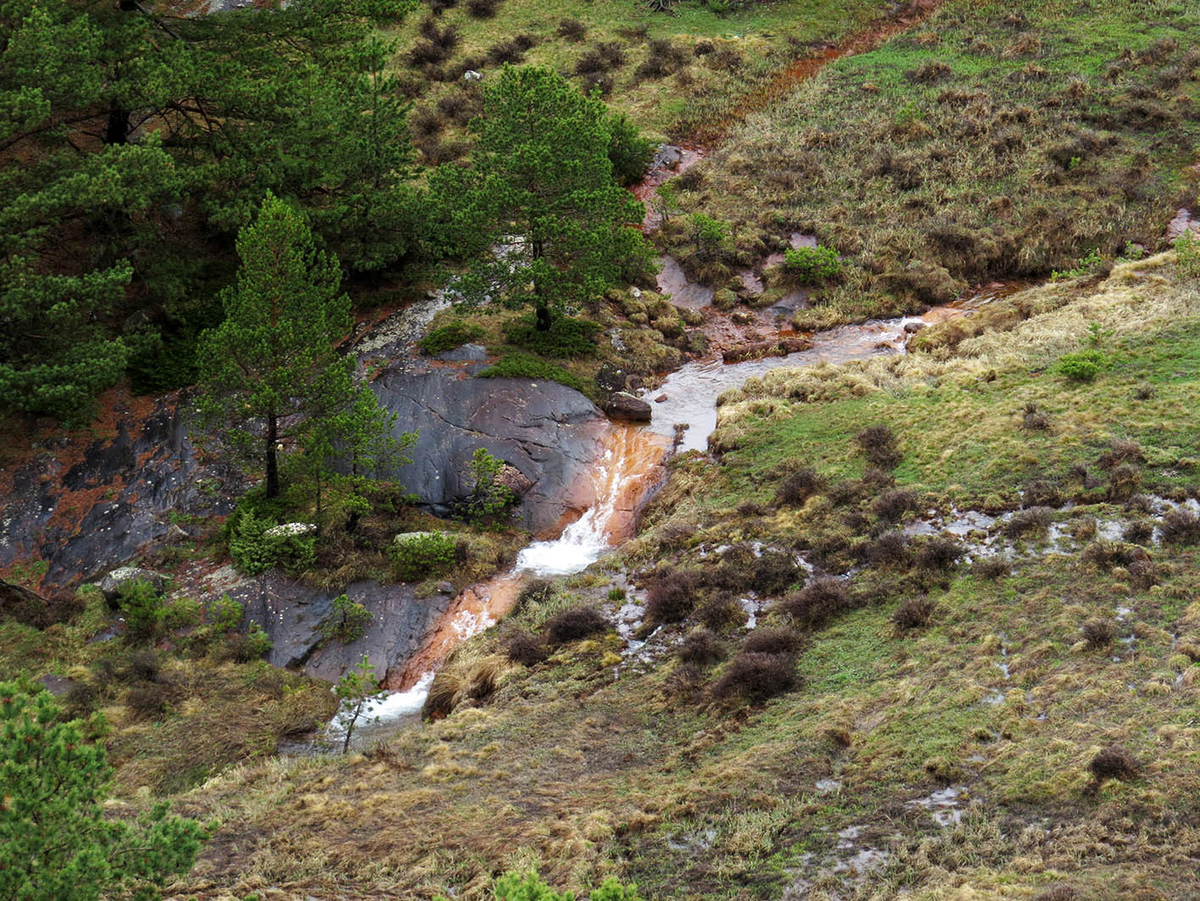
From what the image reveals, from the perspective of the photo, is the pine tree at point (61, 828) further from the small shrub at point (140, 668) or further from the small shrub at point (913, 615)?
the small shrub at point (913, 615)

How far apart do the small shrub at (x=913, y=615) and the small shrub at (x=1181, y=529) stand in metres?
4.57

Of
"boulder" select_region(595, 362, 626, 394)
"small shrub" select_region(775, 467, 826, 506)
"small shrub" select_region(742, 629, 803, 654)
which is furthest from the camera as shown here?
"boulder" select_region(595, 362, 626, 394)

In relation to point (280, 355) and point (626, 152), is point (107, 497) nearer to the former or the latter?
point (280, 355)

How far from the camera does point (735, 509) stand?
23875mm

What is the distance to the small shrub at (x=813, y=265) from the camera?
35625mm

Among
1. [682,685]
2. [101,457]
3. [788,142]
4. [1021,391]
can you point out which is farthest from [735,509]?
[788,142]

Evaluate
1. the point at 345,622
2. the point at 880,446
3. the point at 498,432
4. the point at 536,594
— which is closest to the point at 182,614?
the point at 345,622

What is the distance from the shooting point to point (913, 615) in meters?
18.1

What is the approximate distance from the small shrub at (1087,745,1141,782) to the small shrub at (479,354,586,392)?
1875 centimetres

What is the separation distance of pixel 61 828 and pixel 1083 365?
23853 millimetres

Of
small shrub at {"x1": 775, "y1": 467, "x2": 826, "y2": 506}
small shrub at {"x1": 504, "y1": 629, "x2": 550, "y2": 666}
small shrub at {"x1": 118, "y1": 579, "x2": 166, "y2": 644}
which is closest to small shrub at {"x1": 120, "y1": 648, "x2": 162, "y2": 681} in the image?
small shrub at {"x1": 118, "y1": 579, "x2": 166, "y2": 644}

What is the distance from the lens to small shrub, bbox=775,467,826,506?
23.5 metres

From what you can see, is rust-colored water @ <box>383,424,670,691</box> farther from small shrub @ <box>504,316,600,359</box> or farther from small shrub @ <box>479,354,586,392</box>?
small shrub @ <box>504,316,600,359</box>

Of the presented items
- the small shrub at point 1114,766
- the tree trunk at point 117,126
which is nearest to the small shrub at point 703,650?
the small shrub at point 1114,766
